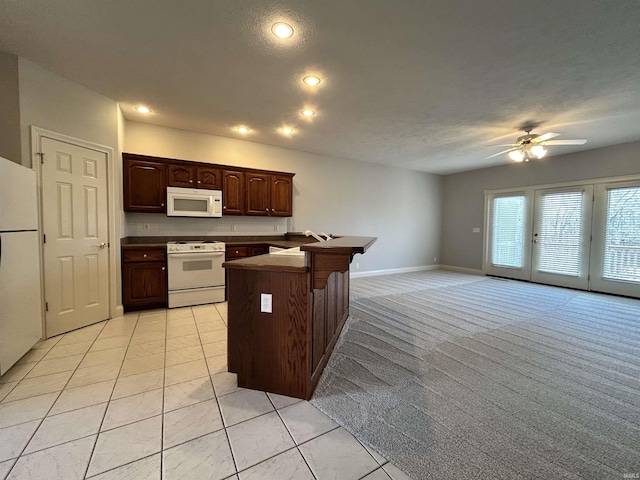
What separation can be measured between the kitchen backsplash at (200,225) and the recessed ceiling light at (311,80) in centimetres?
271

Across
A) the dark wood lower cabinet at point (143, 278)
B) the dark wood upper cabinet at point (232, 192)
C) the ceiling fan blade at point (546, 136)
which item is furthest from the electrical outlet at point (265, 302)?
the ceiling fan blade at point (546, 136)

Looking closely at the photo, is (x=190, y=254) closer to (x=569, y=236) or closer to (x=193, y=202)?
(x=193, y=202)

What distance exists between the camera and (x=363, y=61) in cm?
249

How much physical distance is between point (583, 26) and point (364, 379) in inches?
120

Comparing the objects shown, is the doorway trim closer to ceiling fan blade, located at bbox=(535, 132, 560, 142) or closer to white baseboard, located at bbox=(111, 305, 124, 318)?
white baseboard, located at bbox=(111, 305, 124, 318)

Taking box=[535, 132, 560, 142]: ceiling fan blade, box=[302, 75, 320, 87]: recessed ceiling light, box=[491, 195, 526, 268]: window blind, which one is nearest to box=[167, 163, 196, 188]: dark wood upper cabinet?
box=[302, 75, 320, 87]: recessed ceiling light

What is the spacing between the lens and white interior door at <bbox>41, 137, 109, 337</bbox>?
2.81 metres

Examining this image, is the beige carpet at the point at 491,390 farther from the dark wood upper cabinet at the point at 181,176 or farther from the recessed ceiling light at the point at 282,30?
the dark wood upper cabinet at the point at 181,176

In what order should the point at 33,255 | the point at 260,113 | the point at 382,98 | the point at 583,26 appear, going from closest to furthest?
the point at 583,26
the point at 33,255
the point at 382,98
the point at 260,113

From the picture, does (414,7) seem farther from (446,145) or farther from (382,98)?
(446,145)

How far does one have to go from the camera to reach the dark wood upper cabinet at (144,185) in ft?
12.4


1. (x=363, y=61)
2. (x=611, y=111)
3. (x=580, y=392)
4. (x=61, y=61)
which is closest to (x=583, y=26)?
(x=363, y=61)

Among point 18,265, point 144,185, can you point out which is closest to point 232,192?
point 144,185

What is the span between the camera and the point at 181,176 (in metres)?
4.13
